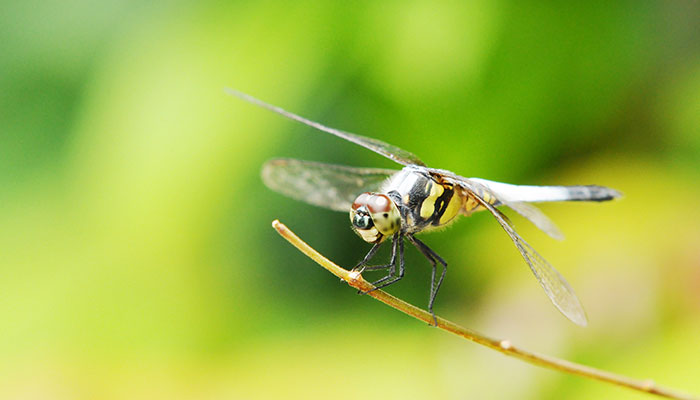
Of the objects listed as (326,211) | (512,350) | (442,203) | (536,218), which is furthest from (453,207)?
(326,211)

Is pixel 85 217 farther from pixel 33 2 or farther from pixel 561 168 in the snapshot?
pixel 561 168

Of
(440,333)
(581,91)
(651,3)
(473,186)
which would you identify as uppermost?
(651,3)

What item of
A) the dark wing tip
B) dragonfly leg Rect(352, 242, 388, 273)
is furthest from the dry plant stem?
the dark wing tip

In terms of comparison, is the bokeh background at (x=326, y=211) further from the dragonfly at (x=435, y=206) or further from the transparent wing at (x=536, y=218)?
the transparent wing at (x=536, y=218)

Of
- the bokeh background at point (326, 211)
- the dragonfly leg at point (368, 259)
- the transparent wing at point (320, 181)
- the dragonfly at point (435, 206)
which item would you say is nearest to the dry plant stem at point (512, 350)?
the dragonfly at point (435, 206)

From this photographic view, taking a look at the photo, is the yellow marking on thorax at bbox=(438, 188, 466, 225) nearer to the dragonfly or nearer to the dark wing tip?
the dragonfly

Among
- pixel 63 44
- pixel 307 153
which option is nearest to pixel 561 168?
pixel 307 153
